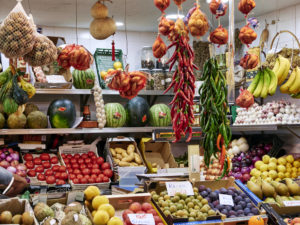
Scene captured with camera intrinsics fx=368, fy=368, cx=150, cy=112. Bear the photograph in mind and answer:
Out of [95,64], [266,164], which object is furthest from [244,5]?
[95,64]

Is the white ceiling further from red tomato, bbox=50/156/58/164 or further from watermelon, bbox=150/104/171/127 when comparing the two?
red tomato, bbox=50/156/58/164

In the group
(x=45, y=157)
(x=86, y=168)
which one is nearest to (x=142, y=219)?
(x=86, y=168)

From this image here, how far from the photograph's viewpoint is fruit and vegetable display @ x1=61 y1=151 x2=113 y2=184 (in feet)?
16.0

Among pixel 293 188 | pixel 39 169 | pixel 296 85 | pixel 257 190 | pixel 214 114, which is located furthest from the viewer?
pixel 39 169

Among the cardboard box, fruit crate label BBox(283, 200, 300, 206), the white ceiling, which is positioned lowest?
fruit crate label BBox(283, 200, 300, 206)

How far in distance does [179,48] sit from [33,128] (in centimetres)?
285

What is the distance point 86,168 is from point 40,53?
241 centimetres

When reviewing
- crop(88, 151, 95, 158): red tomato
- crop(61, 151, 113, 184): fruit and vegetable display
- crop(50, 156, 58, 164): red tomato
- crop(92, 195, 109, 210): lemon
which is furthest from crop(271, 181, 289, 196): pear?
crop(50, 156, 58, 164): red tomato

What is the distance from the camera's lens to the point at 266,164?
5.17 meters

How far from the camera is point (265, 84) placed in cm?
465

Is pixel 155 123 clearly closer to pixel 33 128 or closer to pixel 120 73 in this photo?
pixel 33 128

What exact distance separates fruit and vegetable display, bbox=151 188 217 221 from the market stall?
0.04 ft

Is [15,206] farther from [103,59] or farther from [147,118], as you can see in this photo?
[103,59]

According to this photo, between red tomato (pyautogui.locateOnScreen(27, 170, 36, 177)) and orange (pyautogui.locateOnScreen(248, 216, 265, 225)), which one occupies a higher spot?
red tomato (pyautogui.locateOnScreen(27, 170, 36, 177))
